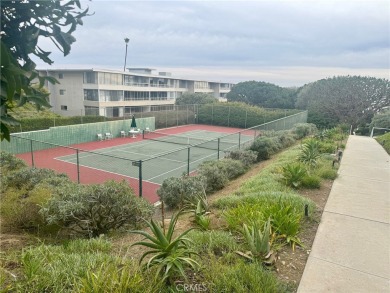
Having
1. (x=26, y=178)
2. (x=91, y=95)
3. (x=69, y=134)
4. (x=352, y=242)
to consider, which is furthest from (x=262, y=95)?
(x=352, y=242)

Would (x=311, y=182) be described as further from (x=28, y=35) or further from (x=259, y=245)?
(x=28, y=35)

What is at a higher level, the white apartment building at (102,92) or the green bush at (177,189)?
the white apartment building at (102,92)

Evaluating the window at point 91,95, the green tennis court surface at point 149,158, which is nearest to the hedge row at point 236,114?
the window at point 91,95

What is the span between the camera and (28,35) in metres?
1.92

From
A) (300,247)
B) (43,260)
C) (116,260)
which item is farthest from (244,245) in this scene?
(43,260)

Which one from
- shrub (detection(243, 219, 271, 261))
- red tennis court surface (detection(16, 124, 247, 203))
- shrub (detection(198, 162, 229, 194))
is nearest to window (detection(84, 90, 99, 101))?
red tennis court surface (detection(16, 124, 247, 203))

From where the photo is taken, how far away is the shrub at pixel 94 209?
547cm

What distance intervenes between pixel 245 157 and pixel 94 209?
420 inches

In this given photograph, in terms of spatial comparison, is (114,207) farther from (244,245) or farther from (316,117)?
(316,117)

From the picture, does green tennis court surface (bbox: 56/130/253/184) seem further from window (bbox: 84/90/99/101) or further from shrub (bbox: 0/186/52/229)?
window (bbox: 84/90/99/101)

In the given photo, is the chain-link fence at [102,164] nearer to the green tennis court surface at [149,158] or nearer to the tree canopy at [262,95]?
the green tennis court surface at [149,158]

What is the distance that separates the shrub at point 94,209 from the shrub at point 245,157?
31.0 feet

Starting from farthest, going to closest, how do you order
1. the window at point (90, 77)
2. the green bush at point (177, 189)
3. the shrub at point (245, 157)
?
the window at point (90, 77) < the shrub at point (245, 157) < the green bush at point (177, 189)

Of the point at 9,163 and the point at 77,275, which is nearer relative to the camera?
the point at 77,275
